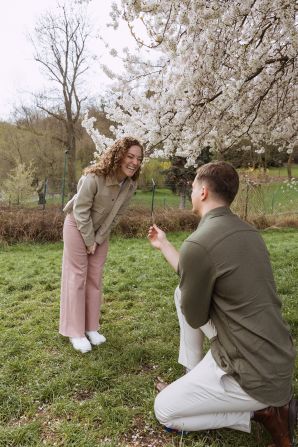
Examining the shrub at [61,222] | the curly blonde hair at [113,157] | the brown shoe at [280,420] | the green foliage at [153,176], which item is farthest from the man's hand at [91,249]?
the green foliage at [153,176]

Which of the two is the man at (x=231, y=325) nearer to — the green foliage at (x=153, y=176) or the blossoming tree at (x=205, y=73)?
the blossoming tree at (x=205, y=73)

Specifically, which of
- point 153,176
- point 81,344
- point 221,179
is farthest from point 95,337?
point 153,176

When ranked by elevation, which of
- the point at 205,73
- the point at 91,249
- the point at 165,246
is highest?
the point at 205,73

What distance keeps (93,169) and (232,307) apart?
1890mm

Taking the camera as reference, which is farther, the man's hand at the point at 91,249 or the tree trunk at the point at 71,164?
the tree trunk at the point at 71,164

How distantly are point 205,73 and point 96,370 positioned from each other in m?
3.32

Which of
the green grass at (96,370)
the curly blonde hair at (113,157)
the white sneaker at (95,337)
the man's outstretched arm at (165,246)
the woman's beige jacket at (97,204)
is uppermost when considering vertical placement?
the curly blonde hair at (113,157)

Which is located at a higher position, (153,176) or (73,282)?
(153,176)

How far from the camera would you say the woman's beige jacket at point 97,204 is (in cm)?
348

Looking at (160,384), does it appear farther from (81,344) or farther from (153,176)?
(153,176)

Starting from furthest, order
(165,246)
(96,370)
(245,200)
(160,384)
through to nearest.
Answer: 1. (245,200)
2. (96,370)
3. (160,384)
4. (165,246)

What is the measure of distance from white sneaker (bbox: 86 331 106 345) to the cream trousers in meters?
1.27

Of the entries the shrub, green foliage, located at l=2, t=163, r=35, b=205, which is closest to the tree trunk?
green foliage, located at l=2, t=163, r=35, b=205

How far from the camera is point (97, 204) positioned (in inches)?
141
